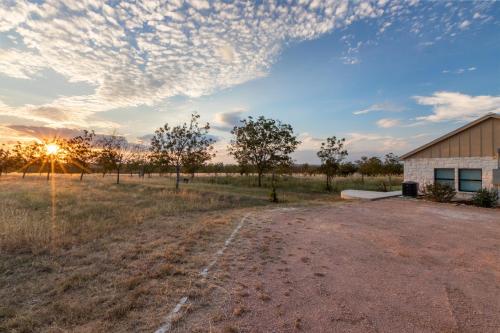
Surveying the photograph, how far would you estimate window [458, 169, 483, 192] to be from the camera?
51.4 feet

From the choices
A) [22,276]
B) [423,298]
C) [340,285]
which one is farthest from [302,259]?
[22,276]

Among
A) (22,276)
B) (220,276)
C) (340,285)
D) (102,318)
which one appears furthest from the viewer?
(22,276)

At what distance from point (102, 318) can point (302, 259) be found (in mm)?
4411

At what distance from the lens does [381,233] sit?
29.1 ft

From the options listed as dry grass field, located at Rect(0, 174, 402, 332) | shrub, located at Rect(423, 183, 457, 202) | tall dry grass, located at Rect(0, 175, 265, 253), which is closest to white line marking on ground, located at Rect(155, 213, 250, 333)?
dry grass field, located at Rect(0, 174, 402, 332)

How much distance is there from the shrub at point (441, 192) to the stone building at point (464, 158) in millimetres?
964

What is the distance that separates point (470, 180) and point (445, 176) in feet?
4.45

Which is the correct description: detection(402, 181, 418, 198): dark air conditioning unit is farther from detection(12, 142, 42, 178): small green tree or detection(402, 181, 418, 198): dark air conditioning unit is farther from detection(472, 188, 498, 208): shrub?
detection(12, 142, 42, 178): small green tree

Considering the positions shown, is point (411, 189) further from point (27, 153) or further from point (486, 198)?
point (27, 153)

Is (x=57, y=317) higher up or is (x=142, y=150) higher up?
(x=142, y=150)

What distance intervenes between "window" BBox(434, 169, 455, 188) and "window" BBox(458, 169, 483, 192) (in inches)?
16.3

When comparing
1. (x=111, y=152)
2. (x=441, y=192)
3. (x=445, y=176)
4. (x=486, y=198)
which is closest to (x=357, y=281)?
(x=486, y=198)

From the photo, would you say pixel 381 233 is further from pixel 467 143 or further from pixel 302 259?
pixel 467 143

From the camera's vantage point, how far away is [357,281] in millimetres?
5113
